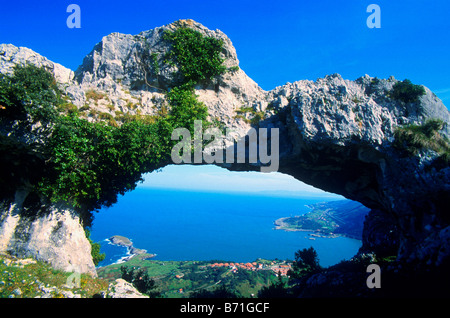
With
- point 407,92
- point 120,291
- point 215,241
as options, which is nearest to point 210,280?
point 120,291

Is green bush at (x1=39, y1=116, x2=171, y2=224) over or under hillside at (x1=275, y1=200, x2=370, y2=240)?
over

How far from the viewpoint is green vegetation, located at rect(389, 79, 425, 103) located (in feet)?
35.6

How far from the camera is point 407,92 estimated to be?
10961mm

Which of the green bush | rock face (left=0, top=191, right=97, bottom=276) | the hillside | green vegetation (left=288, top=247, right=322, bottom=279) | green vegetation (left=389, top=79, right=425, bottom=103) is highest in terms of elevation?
green vegetation (left=389, top=79, right=425, bottom=103)

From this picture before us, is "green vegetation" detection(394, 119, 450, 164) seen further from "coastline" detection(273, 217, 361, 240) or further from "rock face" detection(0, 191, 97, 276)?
"coastline" detection(273, 217, 361, 240)

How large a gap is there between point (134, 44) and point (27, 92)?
718 cm

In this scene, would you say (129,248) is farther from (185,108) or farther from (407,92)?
(407,92)

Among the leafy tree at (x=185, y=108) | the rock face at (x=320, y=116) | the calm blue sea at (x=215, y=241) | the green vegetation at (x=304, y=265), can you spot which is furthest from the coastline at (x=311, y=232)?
the leafy tree at (x=185, y=108)

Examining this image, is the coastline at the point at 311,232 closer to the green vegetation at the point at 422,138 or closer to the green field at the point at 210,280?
the green field at the point at 210,280

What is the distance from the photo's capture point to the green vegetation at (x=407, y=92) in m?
10.8

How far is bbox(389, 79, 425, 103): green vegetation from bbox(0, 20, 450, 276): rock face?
0.26 m

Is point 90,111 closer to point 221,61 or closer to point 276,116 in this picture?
point 221,61

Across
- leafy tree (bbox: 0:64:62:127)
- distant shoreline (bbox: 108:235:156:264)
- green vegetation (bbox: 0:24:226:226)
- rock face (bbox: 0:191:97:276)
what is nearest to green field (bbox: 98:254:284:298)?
rock face (bbox: 0:191:97:276)

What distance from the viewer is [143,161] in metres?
9.99
